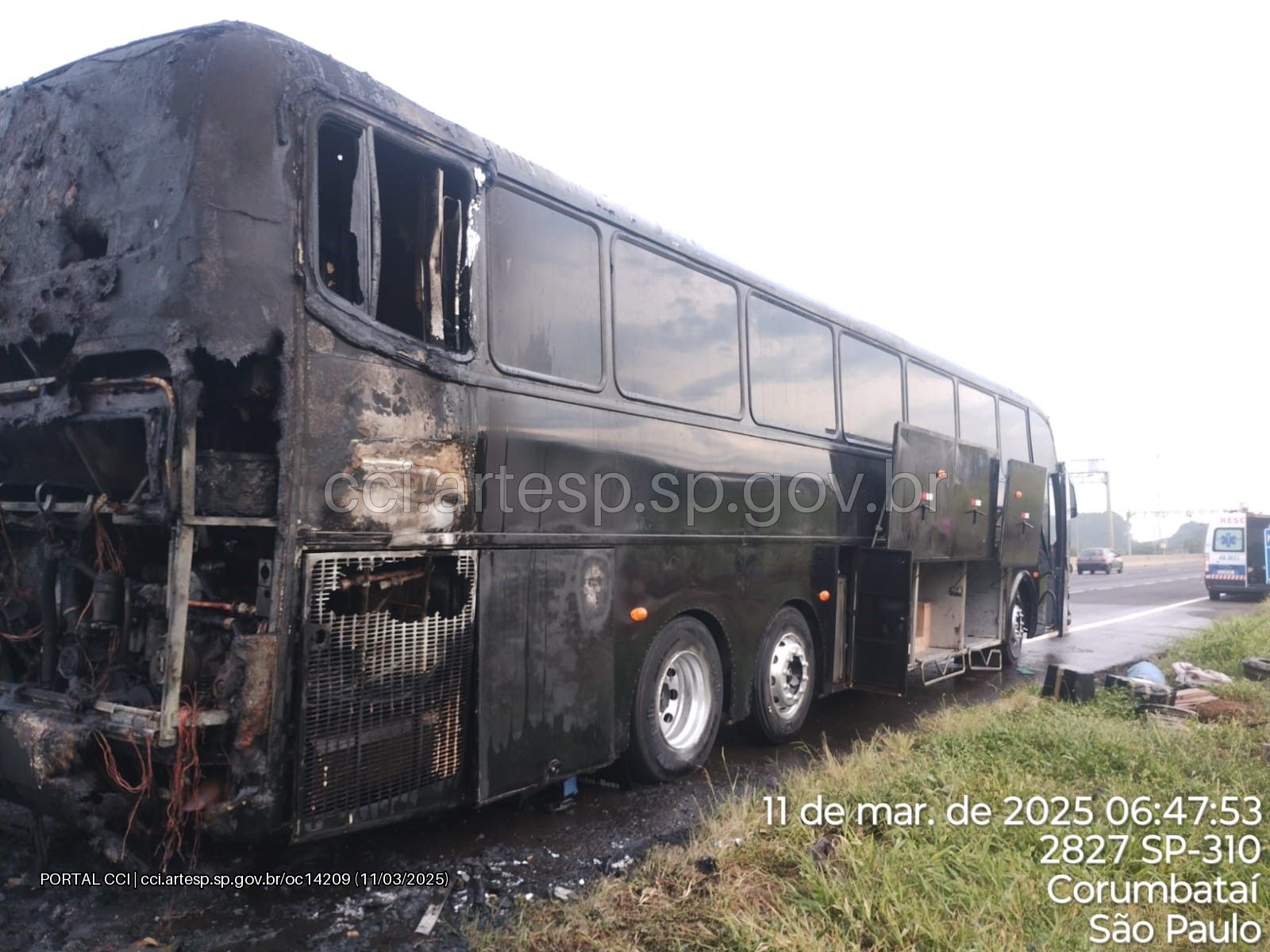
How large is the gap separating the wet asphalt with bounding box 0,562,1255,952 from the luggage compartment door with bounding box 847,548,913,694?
55.5 inches

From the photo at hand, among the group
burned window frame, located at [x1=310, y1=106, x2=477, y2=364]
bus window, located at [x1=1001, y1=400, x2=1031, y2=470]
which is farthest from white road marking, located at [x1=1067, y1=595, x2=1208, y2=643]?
burned window frame, located at [x1=310, y1=106, x2=477, y2=364]

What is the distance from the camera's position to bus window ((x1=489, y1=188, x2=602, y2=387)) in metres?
4.73

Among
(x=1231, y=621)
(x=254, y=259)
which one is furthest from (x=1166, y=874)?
(x=1231, y=621)

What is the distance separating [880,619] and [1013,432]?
5526 mm

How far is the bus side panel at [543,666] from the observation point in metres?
4.46

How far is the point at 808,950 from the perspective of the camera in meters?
3.12

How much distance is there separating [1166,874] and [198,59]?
515 cm

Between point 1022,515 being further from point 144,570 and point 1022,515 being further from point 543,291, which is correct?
point 144,570

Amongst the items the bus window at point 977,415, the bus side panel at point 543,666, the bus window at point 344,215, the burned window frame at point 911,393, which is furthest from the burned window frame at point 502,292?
the bus window at point 977,415

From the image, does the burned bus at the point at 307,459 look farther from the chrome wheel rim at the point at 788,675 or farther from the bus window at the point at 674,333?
the chrome wheel rim at the point at 788,675

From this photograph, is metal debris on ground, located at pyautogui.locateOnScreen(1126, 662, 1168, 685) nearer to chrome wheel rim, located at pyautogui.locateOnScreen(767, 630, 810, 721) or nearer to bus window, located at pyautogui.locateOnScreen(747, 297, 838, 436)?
chrome wheel rim, located at pyautogui.locateOnScreen(767, 630, 810, 721)

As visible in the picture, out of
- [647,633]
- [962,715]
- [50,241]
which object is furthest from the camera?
[962,715]

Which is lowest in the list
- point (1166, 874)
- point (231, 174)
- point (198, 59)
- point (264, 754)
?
point (1166, 874)

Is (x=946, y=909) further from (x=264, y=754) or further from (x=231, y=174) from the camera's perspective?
(x=231, y=174)
